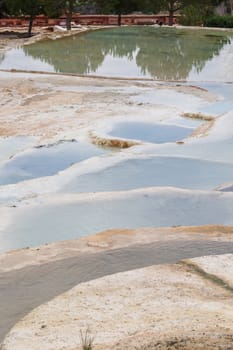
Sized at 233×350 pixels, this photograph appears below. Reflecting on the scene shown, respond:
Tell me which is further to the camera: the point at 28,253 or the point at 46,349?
the point at 28,253

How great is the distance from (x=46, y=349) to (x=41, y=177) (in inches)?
166

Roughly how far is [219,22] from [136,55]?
1378 centimetres

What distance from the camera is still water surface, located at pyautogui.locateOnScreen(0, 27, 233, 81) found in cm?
1700

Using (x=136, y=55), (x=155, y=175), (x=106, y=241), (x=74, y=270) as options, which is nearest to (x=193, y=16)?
(x=136, y=55)

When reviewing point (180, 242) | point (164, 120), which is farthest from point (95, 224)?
point (164, 120)

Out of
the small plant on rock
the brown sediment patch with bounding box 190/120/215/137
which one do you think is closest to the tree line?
the brown sediment patch with bounding box 190/120/215/137

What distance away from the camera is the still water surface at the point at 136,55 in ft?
55.8

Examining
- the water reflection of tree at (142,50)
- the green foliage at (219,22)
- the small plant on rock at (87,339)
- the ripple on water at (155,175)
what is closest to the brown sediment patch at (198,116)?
the ripple on water at (155,175)

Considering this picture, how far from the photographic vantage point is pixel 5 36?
28.1 metres

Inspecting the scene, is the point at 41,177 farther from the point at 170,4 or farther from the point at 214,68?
the point at 170,4

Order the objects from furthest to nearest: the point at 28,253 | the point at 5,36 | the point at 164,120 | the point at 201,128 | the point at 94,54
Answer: the point at 5,36 → the point at 94,54 → the point at 164,120 → the point at 201,128 → the point at 28,253

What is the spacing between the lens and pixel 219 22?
32.8m

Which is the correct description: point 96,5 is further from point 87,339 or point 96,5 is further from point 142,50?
point 87,339

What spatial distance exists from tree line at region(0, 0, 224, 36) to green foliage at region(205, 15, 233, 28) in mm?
755
